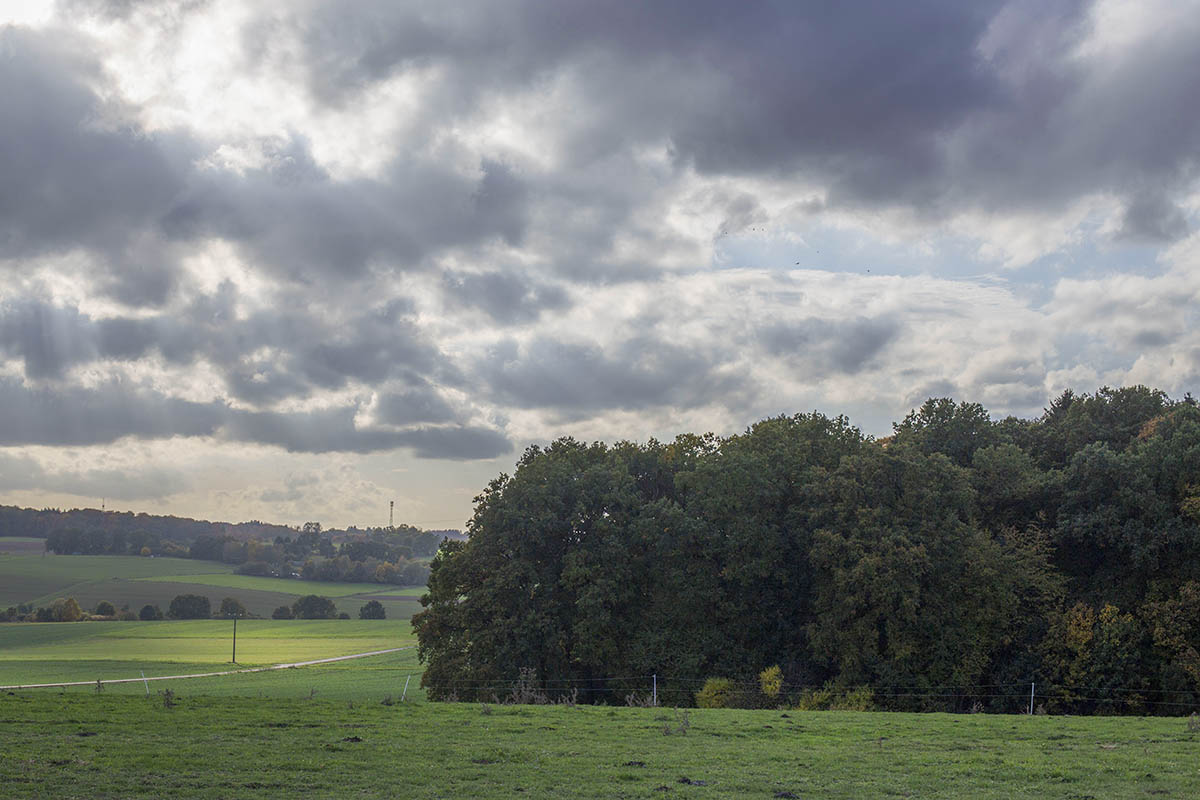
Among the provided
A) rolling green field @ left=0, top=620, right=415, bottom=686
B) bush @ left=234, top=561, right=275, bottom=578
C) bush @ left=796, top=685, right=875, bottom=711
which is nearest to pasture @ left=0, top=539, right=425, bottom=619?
bush @ left=234, top=561, right=275, bottom=578

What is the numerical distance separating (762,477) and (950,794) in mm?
31207

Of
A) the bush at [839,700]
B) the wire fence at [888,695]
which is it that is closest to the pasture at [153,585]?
the wire fence at [888,695]

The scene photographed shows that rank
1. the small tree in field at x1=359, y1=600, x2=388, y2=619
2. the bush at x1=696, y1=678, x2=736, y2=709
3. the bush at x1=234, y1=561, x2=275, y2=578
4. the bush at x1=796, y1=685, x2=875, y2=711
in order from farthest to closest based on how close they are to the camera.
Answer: the bush at x1=234, y1=561, x2=275, y2=578 < the small tree in field at x1=359, y1=600, x2=388, y2=619 < the bush at x1=696, y1=678, x2=736, y2=709 < the bush at x1=796, y1=685, x2=875, y2=711

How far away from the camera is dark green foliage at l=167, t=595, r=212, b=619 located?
146 meters

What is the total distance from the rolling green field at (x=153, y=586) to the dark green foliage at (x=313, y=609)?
5.02 meters

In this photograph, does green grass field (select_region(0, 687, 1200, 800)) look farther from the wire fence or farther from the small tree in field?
the small tree in field

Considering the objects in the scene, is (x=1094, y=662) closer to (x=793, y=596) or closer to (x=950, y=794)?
(x=793, y=596)

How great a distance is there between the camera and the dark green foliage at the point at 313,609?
152 meters

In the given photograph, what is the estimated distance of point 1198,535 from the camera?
4144 cm

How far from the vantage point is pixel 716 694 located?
42.0m

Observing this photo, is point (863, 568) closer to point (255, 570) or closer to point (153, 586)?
point (153, 586)

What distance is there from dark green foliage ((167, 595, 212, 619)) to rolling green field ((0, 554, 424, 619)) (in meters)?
3.18

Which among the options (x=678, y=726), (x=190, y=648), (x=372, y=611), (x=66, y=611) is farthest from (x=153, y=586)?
(x=678, y=726)

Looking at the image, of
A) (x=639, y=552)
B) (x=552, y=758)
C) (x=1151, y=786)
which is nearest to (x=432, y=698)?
(x=639, y=552)
